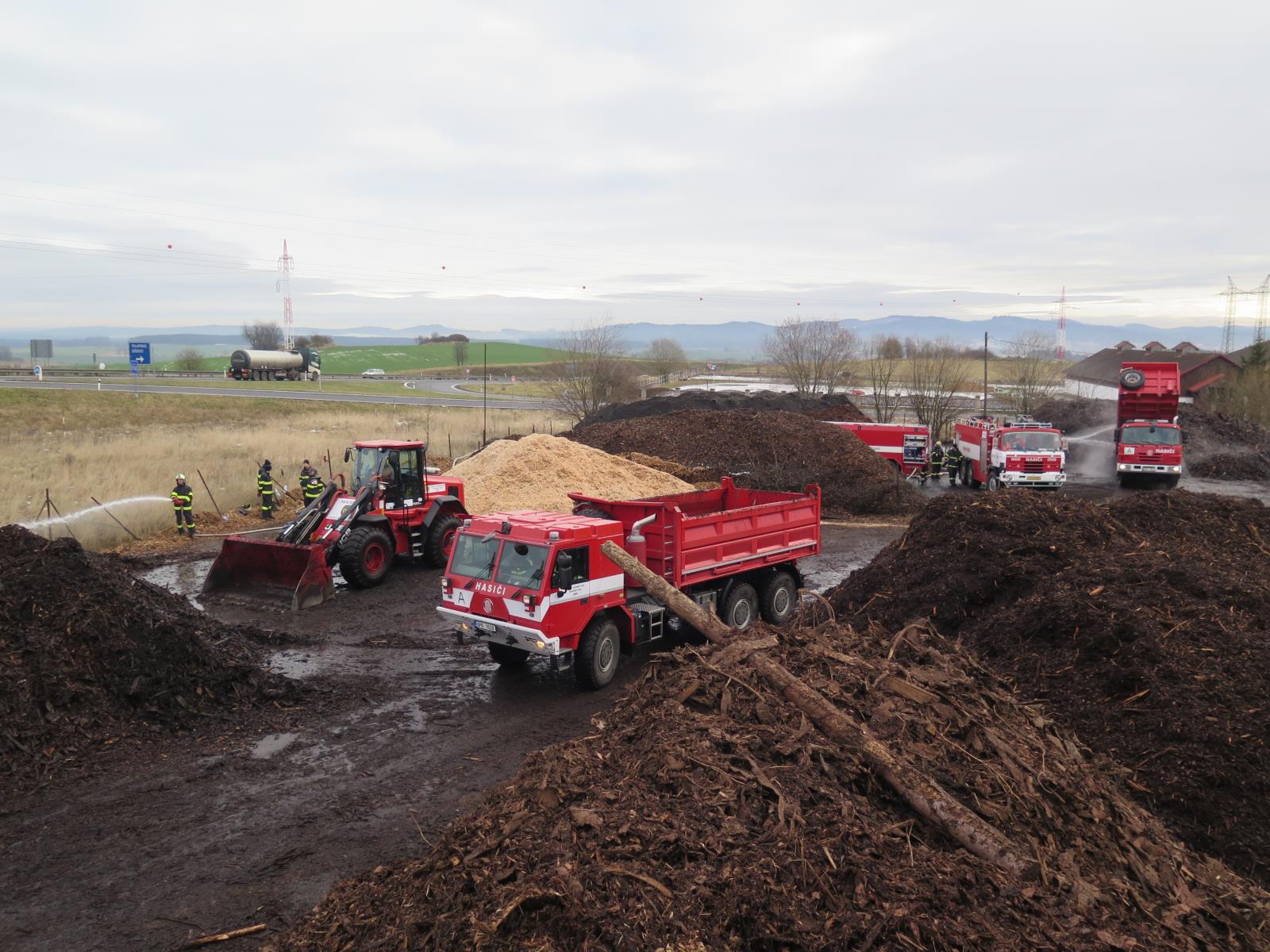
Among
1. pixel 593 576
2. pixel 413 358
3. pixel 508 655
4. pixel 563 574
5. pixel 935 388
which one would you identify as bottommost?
pixel 508 655

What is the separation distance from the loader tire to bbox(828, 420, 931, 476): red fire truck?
21646 millimetres

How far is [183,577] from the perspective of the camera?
16.1 meters

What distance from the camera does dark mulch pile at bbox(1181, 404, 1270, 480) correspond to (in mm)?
31750

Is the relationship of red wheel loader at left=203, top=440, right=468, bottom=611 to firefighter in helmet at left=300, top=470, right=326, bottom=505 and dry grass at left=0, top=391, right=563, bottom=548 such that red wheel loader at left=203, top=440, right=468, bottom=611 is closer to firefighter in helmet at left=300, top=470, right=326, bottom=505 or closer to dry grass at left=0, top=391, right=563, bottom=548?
firefighter in helmet at left=300, top=470, right=326, bottom=505

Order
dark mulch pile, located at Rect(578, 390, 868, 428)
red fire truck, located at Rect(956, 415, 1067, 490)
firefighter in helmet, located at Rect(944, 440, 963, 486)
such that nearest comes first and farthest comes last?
red fire truck, located at Rect(956, 415, 1067, 490), firefighter in helmet, located at Rect(944, 440, 963, 486), dark mulch pile, located at Rect(578, 390, 868, 428)

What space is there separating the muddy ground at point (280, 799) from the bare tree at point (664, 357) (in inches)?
2174

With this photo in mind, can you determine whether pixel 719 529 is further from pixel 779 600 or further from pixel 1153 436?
pixel 1153 436

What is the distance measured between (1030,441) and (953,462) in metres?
5.26

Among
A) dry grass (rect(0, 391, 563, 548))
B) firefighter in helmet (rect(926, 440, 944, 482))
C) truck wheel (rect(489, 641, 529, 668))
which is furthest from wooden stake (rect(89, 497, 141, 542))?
firefighter in helmet (rect(926, 440, 944, 482))

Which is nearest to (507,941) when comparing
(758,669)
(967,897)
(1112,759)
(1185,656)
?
(967,897)

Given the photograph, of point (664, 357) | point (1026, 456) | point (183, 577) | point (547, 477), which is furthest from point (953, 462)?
point (664, 357)

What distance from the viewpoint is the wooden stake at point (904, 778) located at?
507 cm

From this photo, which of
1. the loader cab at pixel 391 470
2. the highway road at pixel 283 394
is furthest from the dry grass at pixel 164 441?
the loader cab at pixel 391 470

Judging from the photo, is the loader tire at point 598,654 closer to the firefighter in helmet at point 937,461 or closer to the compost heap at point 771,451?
the compost heap at point 771,451
